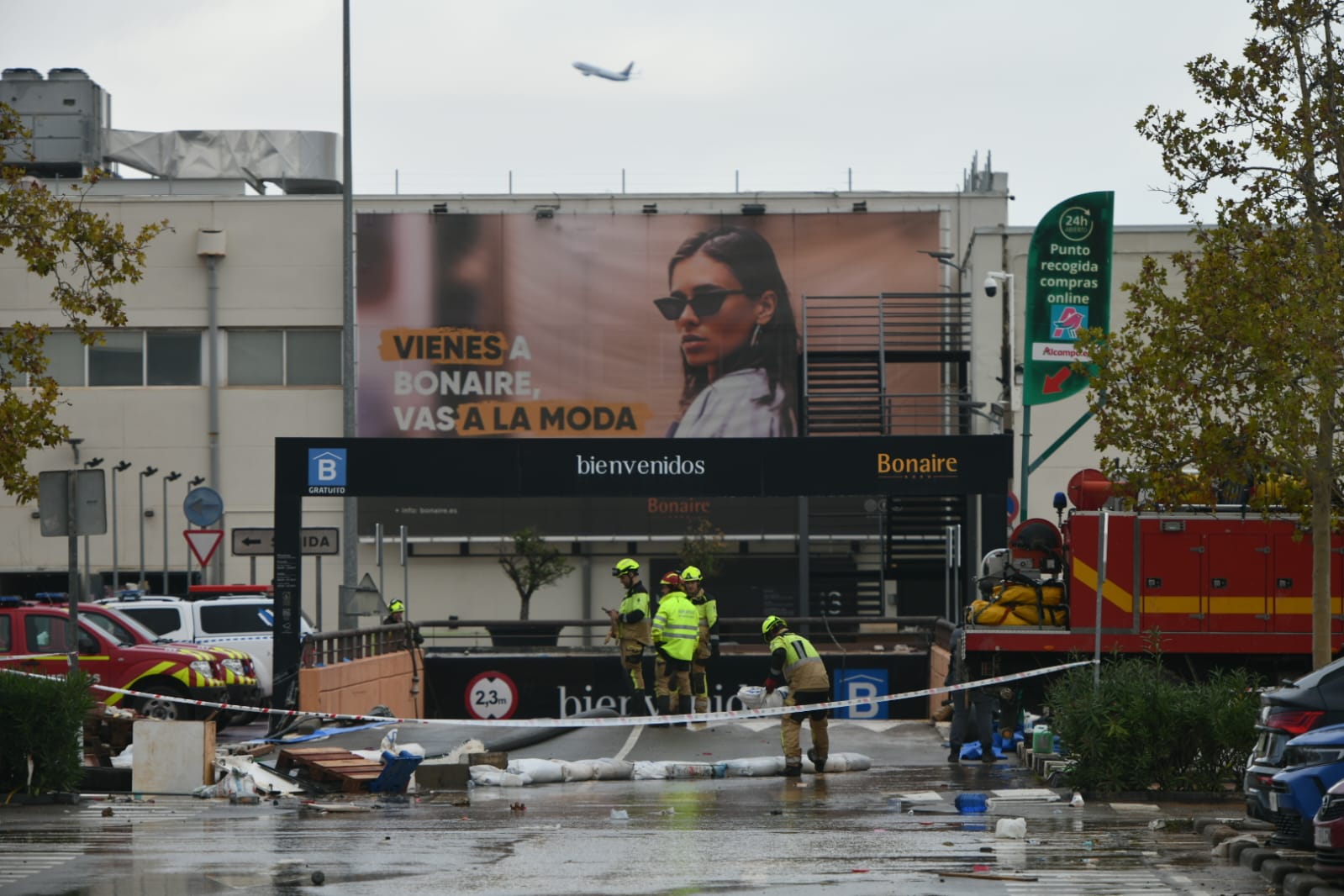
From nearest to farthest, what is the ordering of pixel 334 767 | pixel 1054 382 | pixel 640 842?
pixel 640 842, pixel 334 767, pixel 1054 382

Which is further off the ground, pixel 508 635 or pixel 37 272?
pixel 37 272

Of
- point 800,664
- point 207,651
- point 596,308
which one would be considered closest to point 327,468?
point 207,651

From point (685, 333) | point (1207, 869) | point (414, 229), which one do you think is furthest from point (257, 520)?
point (1207, 869)

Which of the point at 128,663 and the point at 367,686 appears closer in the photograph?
the point at 128,663

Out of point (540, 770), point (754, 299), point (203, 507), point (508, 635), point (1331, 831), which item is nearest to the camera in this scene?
point (1331, 831)

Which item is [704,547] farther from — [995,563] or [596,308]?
[995,563]

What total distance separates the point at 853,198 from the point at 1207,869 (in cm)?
3788

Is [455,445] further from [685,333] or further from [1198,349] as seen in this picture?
[685,333]

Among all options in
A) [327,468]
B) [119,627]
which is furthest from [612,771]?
[119,627]

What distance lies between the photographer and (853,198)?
158 ft

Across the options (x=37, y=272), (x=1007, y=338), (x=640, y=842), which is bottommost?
(x=640, y=842)

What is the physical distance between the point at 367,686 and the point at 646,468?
18.1ft

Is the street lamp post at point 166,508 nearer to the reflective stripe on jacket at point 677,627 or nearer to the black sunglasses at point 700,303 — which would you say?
the black sunglasses at point 700,303

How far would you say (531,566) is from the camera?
149 feet
